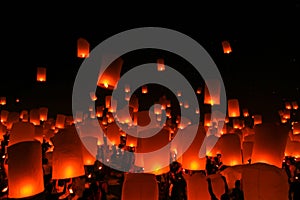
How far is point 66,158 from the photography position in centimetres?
617

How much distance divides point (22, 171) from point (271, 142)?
4283 mm

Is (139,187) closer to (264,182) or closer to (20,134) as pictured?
(264,182)

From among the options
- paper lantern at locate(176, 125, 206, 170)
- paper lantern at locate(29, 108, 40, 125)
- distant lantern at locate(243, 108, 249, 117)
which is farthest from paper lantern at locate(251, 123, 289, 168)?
distant lantern at locate(243, 108, 249, 117)

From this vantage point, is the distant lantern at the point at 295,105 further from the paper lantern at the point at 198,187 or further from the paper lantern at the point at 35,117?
the paper lantern at the point at 198,187

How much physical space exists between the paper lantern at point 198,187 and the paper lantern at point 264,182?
627 millimetres

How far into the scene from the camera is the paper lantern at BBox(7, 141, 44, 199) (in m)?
5.11

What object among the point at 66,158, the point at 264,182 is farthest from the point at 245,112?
the point at 264,182

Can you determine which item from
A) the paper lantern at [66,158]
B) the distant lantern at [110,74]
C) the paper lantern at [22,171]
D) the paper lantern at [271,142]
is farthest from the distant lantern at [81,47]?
the paper lantern at [271,142]

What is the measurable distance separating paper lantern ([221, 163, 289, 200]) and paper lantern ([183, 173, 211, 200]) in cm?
63

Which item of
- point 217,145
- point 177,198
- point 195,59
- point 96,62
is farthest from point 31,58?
point 177,198

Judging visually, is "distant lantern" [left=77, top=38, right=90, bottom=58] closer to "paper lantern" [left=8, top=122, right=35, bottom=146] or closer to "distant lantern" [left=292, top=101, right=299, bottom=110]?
"paper lantern" [left=8, top=122, right=35, bottom=146]

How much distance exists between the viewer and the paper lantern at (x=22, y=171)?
511 cm

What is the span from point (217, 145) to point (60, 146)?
16.1 ft

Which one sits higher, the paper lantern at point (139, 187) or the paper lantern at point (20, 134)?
the paper lantern at point (20, 134)
